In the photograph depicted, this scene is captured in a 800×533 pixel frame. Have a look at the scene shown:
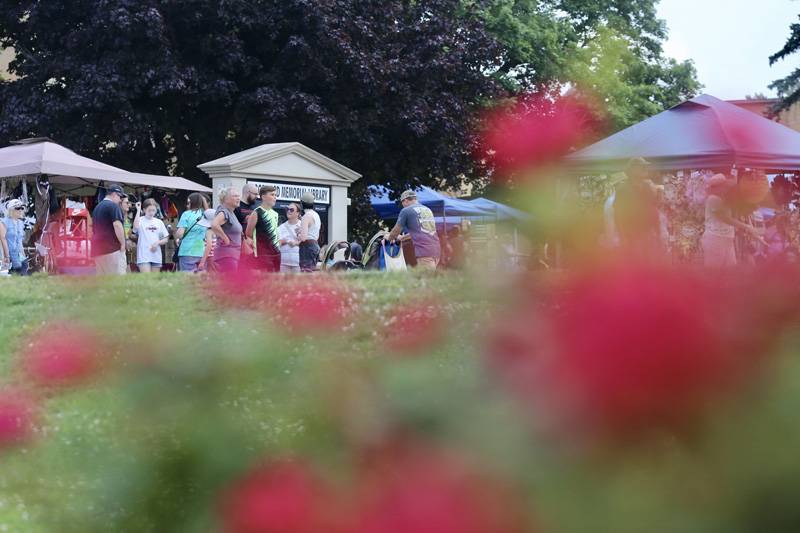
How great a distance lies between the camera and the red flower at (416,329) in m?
1.92

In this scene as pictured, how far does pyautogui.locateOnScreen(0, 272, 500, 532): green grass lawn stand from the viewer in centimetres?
164

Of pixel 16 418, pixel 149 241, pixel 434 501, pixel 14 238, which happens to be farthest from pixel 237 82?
pixel 434 501

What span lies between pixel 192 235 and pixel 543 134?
1064cm

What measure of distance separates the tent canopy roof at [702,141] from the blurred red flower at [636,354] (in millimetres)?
220

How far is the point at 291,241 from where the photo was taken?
11617 millimetres

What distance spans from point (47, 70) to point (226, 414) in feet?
76.3

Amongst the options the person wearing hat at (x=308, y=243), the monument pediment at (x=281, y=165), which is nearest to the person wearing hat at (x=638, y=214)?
the person wearing hat at (x=308, y=243)

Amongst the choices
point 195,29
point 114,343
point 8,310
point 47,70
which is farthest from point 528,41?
point 114,343

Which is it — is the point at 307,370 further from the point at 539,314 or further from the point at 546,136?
the point at 546,136

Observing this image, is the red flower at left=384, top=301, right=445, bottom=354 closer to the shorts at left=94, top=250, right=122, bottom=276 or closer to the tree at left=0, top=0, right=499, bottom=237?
the shorts at left=94, top=250, right=122, bottom=276

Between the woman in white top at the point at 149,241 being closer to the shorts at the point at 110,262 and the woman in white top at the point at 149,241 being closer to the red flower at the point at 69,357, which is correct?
the shorts at the point at 110,262

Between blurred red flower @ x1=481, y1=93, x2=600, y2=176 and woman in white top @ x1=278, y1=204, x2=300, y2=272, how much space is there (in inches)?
389

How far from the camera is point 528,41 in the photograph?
3183cm

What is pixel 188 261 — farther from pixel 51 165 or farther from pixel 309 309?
pixel 309 309
